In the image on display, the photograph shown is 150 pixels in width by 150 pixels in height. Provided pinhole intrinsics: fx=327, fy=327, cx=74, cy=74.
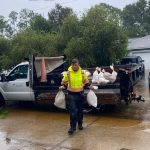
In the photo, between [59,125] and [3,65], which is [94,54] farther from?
[59,125]

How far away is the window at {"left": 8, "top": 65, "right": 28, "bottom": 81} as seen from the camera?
37.0 ft

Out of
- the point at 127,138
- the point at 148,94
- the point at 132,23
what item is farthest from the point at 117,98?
the point at 132,23

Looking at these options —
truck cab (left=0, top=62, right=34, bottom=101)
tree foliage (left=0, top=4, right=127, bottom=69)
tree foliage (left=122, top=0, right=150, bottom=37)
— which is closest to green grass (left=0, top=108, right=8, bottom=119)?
truck cab (left=0, top=62, right=34, bottom=101)

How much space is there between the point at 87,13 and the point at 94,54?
7.56 feet

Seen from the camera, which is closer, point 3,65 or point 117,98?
point 117,98

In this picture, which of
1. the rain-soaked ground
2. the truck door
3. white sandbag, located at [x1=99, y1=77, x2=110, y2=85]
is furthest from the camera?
the truck door

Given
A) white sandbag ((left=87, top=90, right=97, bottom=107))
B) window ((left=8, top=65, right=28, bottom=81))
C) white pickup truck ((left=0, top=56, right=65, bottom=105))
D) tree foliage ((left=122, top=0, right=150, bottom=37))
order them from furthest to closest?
tree foliage ((left=122, top=0, right=150, bottom=37)) → window ((left=8, top=65, right=28, bottom=81)) → white pickup truck ((left=0, top=56, right=65, bottom=105)) → white sandbag ((left=87, top=90, right=97, bottom=107))

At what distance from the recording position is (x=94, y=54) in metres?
17.8

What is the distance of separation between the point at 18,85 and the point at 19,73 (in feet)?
1.60

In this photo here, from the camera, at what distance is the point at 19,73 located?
Result: 11375mm

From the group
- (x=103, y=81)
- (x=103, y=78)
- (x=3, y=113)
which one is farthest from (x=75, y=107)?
(x=3, y=113)

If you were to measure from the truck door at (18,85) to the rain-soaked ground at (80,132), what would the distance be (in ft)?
1.79

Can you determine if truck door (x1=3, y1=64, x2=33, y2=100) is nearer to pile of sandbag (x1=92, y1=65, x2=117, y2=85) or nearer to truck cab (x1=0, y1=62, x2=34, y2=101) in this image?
truck cab (x1=0, y1=62, x2=34, y2=101)

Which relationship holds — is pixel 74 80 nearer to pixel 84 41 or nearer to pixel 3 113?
pixel 3 113
